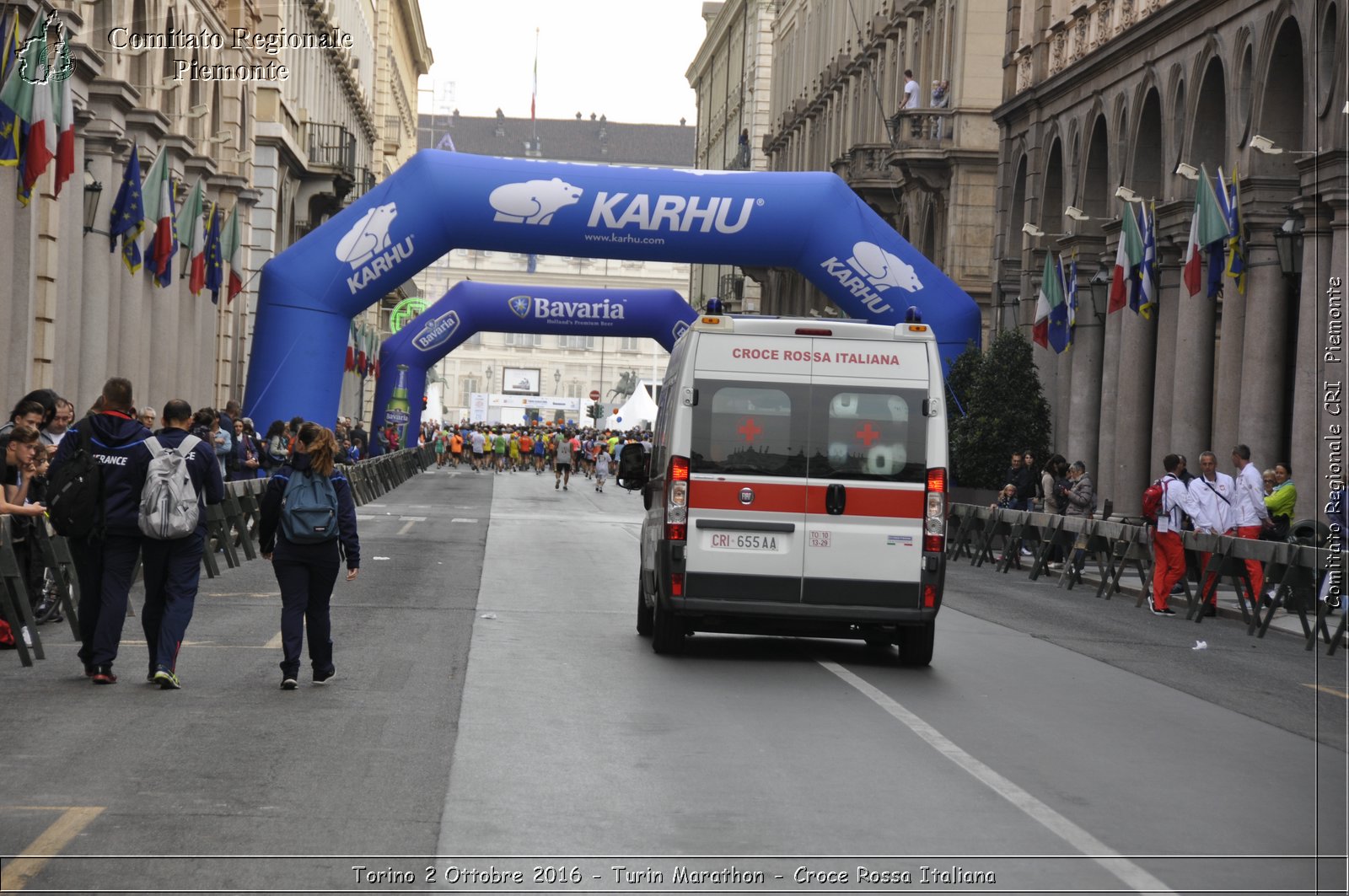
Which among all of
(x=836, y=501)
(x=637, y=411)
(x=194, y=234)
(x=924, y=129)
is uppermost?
(x=924, y=129)

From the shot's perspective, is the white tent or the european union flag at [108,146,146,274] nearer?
the european union flag at [108,146,146,274]

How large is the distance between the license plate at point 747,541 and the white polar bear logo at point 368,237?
16.1 meters

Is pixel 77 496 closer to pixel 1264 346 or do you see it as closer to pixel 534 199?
pixel 534 199

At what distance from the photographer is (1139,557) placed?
75.8 feet

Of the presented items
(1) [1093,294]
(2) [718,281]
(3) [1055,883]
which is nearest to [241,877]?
(3) [1055,883]

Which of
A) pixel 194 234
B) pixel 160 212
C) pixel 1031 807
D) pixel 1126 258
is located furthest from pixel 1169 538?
pixel 194 234

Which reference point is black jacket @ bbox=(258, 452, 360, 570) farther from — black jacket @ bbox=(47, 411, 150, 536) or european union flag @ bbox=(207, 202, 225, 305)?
european union flag @ bbox=(207, 202, 225, 305)

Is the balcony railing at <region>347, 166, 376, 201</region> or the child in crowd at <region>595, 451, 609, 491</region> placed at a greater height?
the balcony railing at <region>347, 166, 376, 201</region>

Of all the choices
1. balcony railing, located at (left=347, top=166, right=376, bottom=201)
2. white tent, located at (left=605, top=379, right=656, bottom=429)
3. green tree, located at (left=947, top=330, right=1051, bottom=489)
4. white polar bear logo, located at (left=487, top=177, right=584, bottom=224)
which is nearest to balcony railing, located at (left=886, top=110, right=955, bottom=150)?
green tree, located at (left=947, top=330, right=1051, bottom=489)

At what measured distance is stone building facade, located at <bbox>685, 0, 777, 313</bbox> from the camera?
78.2 metres

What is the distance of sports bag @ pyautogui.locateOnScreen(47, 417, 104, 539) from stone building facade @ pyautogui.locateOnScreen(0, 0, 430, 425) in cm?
1301

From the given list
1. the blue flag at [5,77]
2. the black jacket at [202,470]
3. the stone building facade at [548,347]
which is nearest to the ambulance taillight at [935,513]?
the black jacket at [202,470]

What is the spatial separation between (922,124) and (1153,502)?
24.4m

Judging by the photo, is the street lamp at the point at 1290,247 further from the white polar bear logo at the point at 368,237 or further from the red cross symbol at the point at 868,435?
the red cross symbol at the point at 868,435
